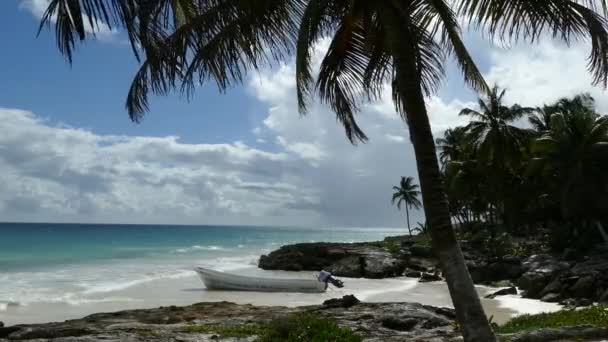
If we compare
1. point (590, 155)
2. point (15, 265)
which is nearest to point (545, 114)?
point (590, 155)

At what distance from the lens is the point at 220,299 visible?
23.0 m

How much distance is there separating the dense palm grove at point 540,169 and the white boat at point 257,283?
33.7ft

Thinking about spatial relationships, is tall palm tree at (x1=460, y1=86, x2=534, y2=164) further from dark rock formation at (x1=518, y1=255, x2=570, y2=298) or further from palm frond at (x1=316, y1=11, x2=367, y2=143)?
palm frond at (x1=316, y1=11, x2=367, y2=143)

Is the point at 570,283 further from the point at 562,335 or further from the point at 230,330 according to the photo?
the point at 230,330

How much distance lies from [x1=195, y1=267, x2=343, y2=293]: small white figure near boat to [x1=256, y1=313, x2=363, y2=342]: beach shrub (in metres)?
15.9

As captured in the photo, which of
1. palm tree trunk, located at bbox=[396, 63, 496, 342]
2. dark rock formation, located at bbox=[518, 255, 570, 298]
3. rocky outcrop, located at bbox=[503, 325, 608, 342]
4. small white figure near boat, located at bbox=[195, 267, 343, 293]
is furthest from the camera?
small white figure near boat, located at bbox=[195, 267, 343, 293]

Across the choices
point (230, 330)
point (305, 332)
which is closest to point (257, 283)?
point (230, 330)

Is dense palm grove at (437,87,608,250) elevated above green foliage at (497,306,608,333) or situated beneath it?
elevated above

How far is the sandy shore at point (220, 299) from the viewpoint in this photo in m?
18.2

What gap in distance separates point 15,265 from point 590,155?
4282 cm

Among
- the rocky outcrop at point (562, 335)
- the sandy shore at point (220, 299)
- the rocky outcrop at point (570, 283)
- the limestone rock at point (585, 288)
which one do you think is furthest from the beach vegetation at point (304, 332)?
the limestone rock at point (585, 288)

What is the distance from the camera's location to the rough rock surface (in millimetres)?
9102

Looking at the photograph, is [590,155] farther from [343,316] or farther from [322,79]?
[322,79]

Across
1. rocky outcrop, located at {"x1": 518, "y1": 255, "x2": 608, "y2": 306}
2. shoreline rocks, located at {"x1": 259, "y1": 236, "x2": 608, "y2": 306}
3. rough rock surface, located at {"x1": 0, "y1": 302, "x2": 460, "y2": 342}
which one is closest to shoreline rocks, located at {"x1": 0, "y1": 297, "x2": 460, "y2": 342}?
rough rock surface, located at {"x1": 0, "y1": 302, "x2": 460, "y2": 342}
